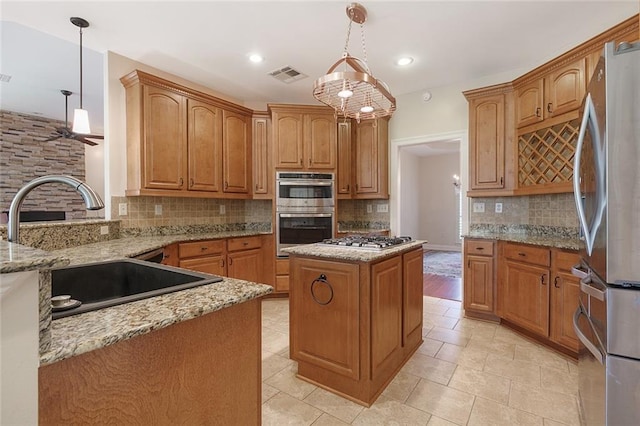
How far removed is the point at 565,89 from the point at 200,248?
3.68m

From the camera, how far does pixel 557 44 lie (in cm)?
288

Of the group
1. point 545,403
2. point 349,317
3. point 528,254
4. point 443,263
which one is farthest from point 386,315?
point 443,263

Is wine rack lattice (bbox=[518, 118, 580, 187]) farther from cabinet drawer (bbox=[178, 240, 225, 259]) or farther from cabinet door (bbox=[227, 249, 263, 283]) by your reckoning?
cabinet drawer (bbox=[178, 240, 225, 259])

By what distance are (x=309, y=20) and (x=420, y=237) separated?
6816 mm

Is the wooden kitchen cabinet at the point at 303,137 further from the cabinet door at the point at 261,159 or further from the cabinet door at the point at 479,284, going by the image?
the cabinet door at the point at 479,284

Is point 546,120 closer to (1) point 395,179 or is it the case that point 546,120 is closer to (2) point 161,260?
(1) point 395,179

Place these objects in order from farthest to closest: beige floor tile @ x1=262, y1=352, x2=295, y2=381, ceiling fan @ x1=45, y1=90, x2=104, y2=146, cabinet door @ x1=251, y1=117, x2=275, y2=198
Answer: cabinet door @ x1=251, y1=117, x2=275, y2=198, ceiling fan @ x1=45, y1=90, x2=104, y2=146, beige floor tile @ x1=262, y1=352, x2=295, y2=381

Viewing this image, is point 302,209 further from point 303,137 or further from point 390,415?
point 390,415

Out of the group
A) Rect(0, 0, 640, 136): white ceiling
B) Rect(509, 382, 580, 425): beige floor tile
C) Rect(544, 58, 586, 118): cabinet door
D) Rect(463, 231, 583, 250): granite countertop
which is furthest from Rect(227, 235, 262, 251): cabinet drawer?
Rect(544, 58, 586, 118): cabinet door

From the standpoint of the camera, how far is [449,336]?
111 inches

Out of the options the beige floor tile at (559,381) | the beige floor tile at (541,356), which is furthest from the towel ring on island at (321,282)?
the beige floor tile at (541,356)

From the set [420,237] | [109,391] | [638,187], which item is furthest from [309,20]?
[420,237]

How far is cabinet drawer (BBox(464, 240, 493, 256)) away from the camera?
3061 mm

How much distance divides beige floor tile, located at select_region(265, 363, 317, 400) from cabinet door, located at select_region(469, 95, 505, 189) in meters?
2.64
